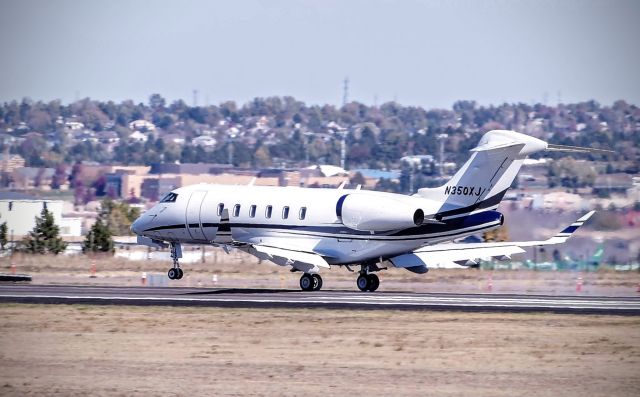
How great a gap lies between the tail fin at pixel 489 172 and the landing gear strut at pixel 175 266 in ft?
38.0

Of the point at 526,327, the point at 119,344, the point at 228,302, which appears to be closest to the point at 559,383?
the point at 526,327

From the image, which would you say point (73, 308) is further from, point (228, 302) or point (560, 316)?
point (560, 316)

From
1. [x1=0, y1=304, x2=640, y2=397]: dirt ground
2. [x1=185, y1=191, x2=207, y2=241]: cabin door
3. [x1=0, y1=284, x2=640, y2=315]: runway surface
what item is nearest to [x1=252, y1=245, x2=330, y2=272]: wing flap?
[x1=0, y1=284, x2=640, y2=315]: runway surface

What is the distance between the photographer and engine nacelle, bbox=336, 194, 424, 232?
44.9 m

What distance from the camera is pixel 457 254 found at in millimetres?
47062

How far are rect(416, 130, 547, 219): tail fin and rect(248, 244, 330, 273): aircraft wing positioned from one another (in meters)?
4.84

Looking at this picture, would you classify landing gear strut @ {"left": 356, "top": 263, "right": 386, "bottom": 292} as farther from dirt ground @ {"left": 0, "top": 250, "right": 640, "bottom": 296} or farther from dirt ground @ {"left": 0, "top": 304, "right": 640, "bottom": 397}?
dirt ground @ {"left": 0, "top": 304, "right": 640, "bottom": 397}

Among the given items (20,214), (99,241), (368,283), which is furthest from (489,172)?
(20,214)

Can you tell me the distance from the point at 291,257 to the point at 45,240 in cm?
3629

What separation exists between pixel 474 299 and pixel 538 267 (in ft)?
68.0

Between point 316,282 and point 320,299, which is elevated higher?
point 316,282

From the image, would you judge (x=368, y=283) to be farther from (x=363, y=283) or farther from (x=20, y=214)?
(x=20, y=214)

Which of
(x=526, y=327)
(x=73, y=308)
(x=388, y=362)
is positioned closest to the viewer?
(x=388, y=362)

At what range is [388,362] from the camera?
2633cm
